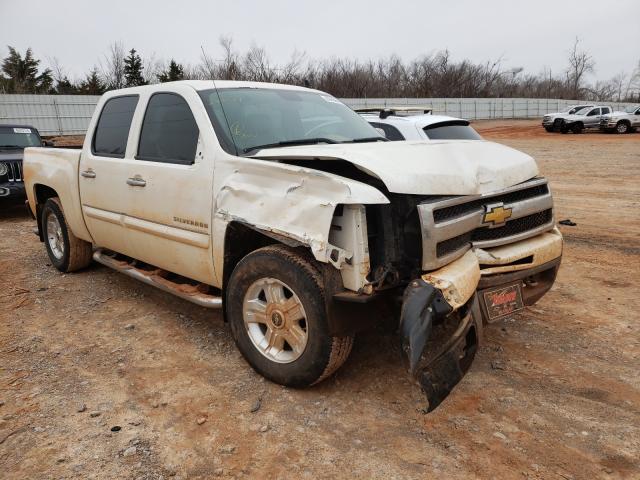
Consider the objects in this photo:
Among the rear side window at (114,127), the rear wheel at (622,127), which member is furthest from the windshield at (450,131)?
the rear wheel at (622,127)

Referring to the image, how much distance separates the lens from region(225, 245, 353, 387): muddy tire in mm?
2861

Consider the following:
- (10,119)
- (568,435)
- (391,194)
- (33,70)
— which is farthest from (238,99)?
(33,70)

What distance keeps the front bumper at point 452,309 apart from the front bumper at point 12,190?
27.9ft

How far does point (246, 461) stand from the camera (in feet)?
8.35

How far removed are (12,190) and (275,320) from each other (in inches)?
311

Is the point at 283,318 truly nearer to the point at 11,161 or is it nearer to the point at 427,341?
the point at 427,341

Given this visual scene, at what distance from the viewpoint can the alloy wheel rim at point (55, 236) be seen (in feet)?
18.6

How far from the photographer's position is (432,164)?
2850 mm

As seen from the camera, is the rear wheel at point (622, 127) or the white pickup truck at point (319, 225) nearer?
the white pickup truck at point (319, 225)

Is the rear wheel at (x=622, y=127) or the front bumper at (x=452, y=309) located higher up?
the rear wheel at (x=622, y=127)

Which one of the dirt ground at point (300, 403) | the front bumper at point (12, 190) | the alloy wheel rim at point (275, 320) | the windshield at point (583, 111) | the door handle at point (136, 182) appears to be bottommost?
the dirt ground at point (300, 403)

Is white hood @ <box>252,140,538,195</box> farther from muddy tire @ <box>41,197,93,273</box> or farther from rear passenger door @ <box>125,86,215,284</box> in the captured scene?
muddy tire @ <box>41,197,93,273</box>

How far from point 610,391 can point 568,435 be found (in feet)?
1.97

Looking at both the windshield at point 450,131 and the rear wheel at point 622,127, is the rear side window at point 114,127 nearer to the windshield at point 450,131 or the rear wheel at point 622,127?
the windshield at point 450,131
